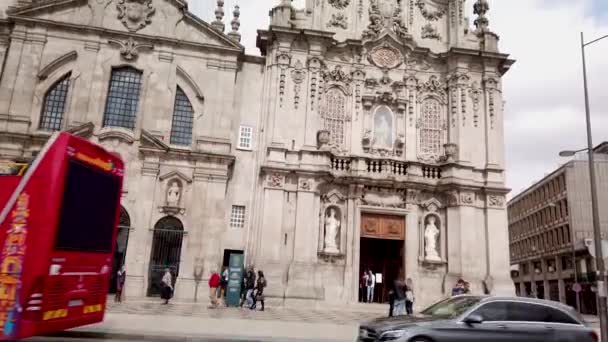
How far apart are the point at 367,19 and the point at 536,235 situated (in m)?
44.3

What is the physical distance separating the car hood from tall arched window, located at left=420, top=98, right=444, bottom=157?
18033 mm

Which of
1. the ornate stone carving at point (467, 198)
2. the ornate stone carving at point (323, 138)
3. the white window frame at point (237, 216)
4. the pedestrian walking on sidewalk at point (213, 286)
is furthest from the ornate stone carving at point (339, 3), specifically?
the pedestrian walking on sidewalk at point (213, 286)

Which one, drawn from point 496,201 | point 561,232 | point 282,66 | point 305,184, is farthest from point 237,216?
point 561,232

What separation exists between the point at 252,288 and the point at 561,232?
43.7 metres

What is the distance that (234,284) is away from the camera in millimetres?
20844

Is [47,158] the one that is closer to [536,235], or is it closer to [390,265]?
[390,265]

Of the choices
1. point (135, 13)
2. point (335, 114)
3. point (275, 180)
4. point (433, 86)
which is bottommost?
point (275, 180)

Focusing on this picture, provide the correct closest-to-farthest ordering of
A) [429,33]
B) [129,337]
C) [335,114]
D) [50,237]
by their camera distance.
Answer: [50,237]
[129,337]
[335,114]
[429,33]

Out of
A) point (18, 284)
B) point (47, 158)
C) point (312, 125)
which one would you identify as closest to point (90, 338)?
point (18, 284)

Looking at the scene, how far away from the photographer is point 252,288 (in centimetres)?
2006

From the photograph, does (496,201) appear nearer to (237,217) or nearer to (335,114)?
(335,114)

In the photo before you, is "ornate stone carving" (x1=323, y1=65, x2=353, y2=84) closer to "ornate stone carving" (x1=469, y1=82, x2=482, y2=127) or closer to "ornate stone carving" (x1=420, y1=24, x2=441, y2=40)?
"ornate stone carving" (x1=420, y1=24, x2=441, y2=40)

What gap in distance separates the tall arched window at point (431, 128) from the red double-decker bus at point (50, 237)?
66.5ft

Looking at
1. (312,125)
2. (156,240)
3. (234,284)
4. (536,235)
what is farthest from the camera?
(536,235)
